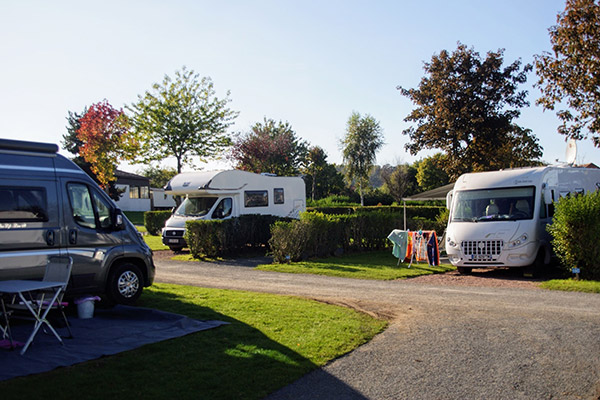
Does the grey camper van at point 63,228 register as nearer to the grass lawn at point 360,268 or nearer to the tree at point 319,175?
the grass lawn at point 360,268

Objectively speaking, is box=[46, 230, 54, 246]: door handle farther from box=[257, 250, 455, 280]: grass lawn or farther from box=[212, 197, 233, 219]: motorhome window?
box=[212, 197, 233, 219]: motorhome window

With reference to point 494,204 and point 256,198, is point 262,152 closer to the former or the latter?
point 256,198

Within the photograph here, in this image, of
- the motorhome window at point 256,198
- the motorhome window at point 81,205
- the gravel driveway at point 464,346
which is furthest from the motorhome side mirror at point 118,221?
the motorhome window at point 256,198

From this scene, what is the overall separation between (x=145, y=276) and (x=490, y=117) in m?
18.0

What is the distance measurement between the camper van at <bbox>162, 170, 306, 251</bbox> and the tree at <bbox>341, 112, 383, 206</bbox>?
40.0m

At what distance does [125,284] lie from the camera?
28.1 feet

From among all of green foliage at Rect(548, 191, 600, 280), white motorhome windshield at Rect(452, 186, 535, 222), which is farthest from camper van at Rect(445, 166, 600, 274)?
green foliage at Rect(548, 191, 600, 280)

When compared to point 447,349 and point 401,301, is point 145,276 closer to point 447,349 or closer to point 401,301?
point 401,301

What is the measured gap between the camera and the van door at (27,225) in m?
7.16

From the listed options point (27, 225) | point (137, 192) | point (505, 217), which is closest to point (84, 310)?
point (27, 225)

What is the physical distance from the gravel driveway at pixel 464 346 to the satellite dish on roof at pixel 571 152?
238 inches

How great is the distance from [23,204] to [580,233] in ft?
35.6

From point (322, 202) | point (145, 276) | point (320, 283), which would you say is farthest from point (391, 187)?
point (145, 276)

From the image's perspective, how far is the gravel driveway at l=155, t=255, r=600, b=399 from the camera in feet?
16.2
